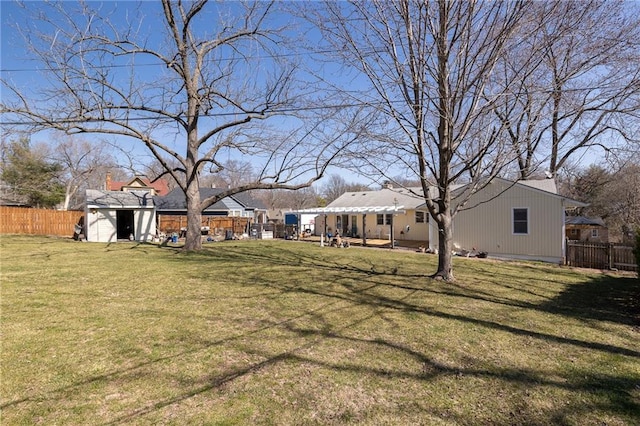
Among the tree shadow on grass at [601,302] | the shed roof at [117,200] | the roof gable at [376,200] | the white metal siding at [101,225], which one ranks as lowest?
the tree shadow on grass at [601,302]

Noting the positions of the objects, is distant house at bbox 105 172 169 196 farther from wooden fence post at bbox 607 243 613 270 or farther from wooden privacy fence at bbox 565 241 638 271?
wooden fence post at bbox 607 243 613 270

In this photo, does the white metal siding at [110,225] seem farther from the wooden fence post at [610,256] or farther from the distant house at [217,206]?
the wooden fence post at [610,256]

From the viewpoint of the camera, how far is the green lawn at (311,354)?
290cm

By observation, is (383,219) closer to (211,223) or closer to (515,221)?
(515,221)

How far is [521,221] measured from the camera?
1546 centimetres

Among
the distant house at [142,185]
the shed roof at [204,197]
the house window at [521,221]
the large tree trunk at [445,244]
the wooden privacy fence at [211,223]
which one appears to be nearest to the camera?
the large tree trunk at [445,244]

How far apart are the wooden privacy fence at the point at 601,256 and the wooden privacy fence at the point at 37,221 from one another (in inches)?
1201

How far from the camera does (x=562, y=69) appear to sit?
8141 millimetres

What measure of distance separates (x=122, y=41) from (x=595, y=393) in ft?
52.1

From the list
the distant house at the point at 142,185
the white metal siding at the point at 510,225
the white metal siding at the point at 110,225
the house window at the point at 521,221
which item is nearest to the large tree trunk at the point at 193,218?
the white metal siding at the point at 110,225

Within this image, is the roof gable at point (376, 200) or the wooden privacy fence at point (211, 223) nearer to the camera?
the wooden privacy fence at point (211, 223)

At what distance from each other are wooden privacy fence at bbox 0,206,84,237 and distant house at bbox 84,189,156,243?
18.2 feet

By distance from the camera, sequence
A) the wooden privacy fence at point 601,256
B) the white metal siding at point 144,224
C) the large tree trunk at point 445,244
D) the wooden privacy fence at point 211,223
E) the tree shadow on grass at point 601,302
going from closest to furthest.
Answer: the tree shadow on grass at point 601,302
the large tree trunk at point 445,244
the wooden privacy fence at point 601,256
the white metal siding at point 144,224
the wooden privacy fence at point 211,223

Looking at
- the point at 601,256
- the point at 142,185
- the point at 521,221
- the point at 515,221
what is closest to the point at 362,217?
the point at 515,221
